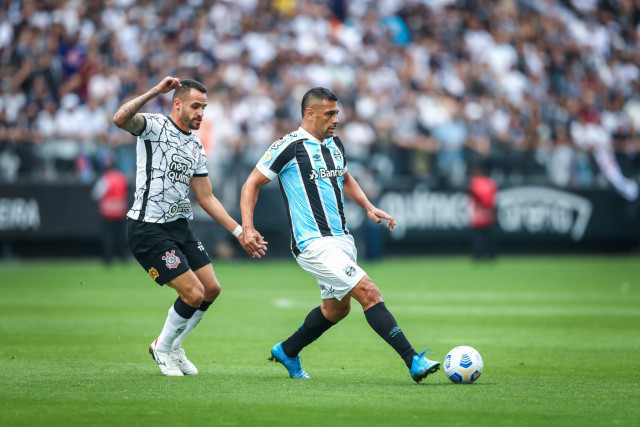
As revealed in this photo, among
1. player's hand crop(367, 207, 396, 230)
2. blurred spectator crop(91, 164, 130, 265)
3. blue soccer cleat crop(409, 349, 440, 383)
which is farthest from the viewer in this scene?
blurred spectator crop(91, 164, 130, 265)

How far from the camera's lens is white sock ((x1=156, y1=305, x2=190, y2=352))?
8.59m

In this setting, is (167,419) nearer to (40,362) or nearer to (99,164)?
(40,362)

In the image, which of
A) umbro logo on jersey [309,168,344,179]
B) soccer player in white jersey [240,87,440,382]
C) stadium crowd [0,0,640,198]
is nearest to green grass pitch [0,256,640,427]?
soccer player in white jersey [240,87,440,382]

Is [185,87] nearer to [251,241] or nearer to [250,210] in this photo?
[250,210]

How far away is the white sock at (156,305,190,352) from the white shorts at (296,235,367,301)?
1.27 metres

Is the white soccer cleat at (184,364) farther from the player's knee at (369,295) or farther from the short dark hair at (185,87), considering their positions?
the short dark hair at (185,87)

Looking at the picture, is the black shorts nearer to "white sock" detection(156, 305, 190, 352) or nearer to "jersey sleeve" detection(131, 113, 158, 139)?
"white sock" detection(156, 305, 190, 352)

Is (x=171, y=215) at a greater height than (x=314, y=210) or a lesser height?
lesser

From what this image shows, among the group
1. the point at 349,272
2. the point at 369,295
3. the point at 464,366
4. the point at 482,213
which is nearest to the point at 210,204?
the point at 349,272

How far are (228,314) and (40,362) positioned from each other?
5437 millimetres

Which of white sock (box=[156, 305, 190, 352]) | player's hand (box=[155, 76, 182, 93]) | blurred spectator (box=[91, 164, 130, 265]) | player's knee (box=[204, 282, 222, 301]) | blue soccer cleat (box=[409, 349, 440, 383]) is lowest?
blurred spectator (box=[91, 164, 130, 265])

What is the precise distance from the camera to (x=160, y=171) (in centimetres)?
859

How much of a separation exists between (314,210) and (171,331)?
174 cm

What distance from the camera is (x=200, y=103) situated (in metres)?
8.62
